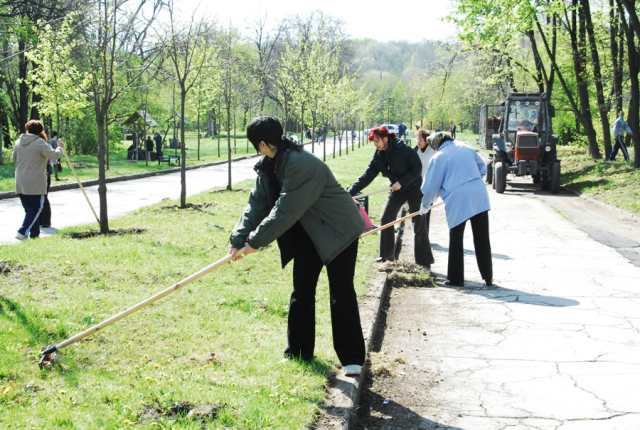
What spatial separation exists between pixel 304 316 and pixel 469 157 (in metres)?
3.88

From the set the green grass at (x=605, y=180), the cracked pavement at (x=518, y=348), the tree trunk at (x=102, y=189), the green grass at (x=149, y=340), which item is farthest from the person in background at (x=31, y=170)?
the green grass at (x=605, y=180)

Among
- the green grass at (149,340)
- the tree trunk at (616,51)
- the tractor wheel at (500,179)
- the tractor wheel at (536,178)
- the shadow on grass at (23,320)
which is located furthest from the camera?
the tree trunk at (616,51)

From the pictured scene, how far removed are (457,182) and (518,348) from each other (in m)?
2.66

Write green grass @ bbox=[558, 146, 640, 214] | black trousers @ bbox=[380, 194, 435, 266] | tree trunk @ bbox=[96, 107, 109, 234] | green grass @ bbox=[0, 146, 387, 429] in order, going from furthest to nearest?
green grass @ bbox=[558, 146, 640, 214], tree trunk @ bbox=[96, 107, 109, 234], black trousers @ bbox=[380, 194, 435, 266], green grass @ bbox=[0, 146, 387, 429]

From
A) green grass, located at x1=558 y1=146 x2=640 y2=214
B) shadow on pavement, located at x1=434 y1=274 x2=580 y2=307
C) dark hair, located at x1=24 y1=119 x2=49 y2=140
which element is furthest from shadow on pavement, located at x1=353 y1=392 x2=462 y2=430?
green grass, located at x1=558 y1=146 x2=640 y2=214

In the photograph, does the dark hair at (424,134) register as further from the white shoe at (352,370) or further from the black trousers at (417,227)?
the white shoe at (352,370)

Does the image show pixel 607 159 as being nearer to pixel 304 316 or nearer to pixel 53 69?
pixel 53 69

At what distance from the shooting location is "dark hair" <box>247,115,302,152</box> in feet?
14.3

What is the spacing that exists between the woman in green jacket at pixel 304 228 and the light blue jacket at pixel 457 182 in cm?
347

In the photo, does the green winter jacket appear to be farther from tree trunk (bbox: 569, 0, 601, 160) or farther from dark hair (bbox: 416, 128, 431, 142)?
tree trunk (bbox: 569, 0, 601, 160)

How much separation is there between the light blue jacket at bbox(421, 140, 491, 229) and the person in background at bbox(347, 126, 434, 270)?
2.41 ft

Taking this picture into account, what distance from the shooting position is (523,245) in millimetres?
11031

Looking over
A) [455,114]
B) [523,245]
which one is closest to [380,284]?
[523,245]

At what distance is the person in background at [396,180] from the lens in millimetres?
8727
